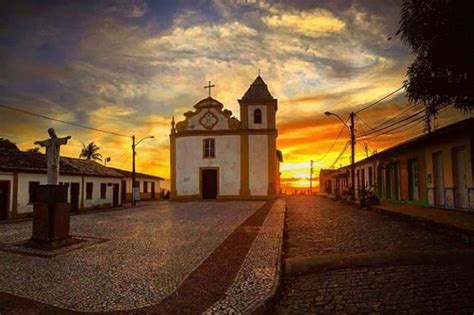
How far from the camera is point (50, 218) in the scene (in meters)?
9.11

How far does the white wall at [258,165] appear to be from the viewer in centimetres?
3139

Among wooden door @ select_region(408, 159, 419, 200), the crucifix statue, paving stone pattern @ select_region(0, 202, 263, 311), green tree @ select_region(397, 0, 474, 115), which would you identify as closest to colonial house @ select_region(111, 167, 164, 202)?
wooden door @ select_region(408, 159, 419, 200)

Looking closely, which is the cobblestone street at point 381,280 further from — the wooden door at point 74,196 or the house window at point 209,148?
the house window at point 209,148

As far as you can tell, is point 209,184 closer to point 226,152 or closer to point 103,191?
point 226,152

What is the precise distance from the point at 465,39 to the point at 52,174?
9.56m

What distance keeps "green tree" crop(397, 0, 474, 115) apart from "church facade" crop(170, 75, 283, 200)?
23.8 meters

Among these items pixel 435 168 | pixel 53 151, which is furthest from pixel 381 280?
pixel 435 168

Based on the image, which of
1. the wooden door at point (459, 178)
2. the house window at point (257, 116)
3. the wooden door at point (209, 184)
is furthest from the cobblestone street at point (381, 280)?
the house window at point (257, 116)

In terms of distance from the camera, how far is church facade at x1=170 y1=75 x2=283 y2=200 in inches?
1242

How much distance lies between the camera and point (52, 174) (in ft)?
32.1

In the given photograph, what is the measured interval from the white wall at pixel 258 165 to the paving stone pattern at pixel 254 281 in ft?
73.4

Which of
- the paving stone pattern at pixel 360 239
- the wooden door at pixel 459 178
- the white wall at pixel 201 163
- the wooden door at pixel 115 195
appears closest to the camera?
the paving stone pattern at pixel 360 239

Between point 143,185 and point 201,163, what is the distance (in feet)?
55.6

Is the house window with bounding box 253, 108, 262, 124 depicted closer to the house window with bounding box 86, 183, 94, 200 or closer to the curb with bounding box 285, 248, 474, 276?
the house window with bounding box 86, 183, 94, 200
